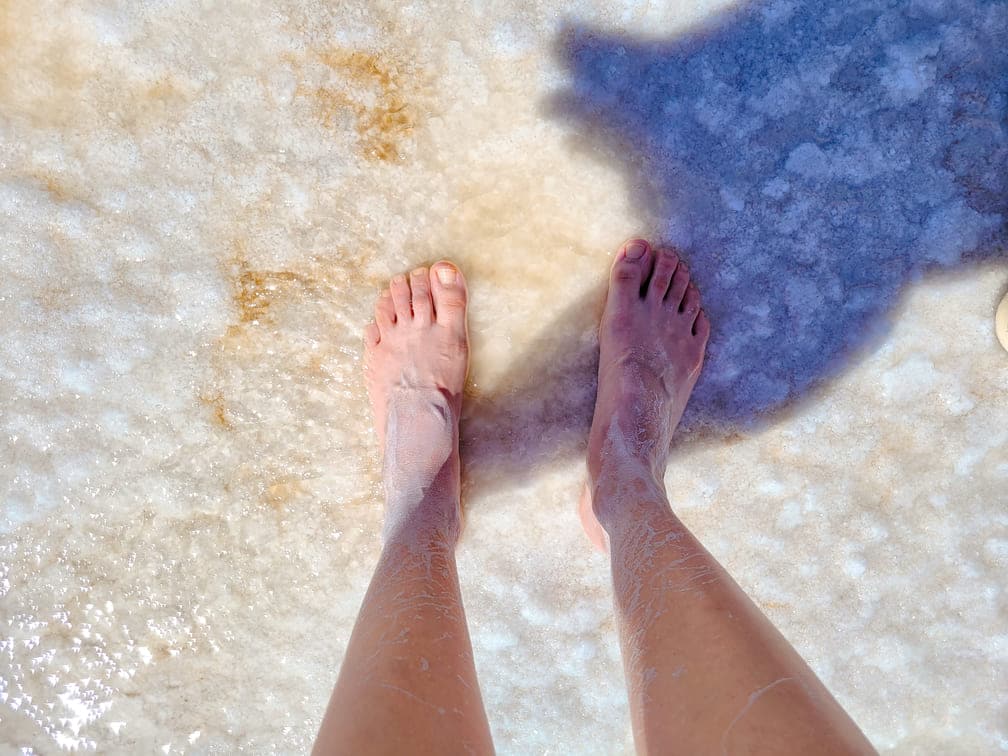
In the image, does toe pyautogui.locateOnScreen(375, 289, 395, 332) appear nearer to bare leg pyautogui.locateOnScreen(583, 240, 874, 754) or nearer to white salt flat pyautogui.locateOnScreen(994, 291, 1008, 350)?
bare leg pyautogui.locateOnScreen(583, 240, 874, 754)

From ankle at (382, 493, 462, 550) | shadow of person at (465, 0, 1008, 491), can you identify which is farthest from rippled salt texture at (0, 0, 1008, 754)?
ankle at (382, 493, 462, 550)

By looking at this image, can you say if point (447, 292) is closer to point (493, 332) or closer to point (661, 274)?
point (493, 332)

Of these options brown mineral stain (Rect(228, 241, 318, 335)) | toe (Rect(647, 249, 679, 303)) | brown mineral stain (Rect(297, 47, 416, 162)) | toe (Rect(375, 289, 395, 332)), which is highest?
brown mineral stain (Rect(297, 47, 416, 162))

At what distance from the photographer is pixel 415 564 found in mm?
1012

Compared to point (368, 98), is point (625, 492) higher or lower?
lower

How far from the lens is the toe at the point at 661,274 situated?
4.05 feet

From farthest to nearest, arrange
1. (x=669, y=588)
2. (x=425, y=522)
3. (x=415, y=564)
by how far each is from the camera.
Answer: (x=425, y=522)
(x=415, y=564)
(x=669, y=588)

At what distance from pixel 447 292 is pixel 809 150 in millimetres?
702


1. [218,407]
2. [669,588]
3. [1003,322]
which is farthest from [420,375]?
[1003,322]

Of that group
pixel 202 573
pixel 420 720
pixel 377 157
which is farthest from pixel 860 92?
pixel 202 573

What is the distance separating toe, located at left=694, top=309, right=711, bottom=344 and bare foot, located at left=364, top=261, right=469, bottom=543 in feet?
1.43

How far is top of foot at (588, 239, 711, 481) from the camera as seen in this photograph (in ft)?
3.94

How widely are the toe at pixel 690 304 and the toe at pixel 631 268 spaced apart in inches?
3.7

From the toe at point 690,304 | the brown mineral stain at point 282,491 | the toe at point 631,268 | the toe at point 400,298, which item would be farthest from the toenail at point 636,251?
the brown mineral stain at point 282,491
